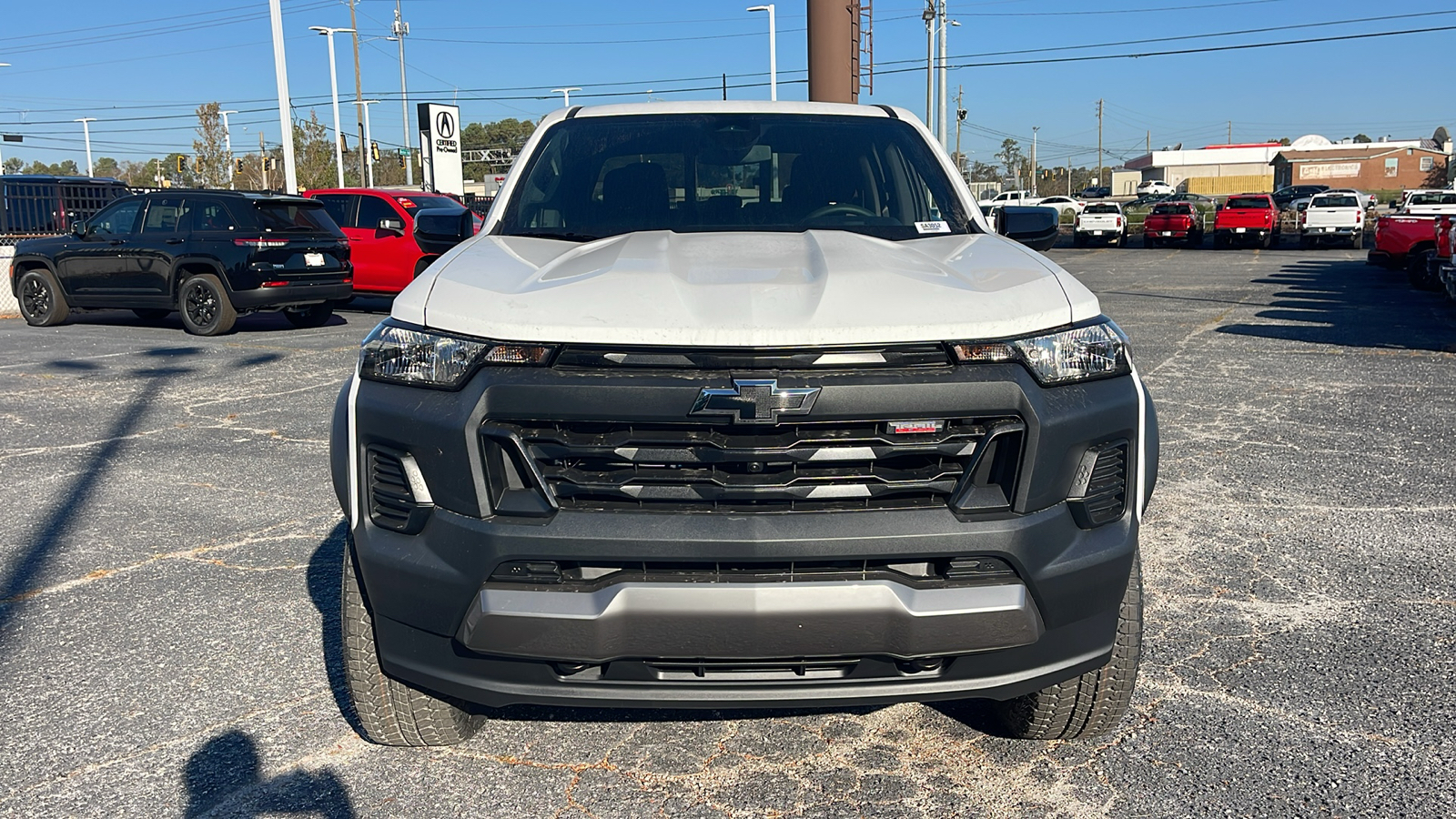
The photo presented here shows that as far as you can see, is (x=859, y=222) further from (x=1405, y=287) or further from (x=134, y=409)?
(x=1405, y=287)

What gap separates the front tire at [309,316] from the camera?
14914mm

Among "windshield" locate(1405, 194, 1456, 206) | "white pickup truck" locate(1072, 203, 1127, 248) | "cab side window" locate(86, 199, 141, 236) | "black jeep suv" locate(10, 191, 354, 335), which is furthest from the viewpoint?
"white pickup truck" locate(1072, 203, 1127, 248)

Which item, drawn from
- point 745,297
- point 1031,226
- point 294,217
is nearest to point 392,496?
point 745,297

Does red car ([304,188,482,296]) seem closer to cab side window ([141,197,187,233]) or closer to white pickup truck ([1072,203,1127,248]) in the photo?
cab side window ([141,197,187,233])

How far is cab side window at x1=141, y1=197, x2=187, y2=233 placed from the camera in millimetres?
13727

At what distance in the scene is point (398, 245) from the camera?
52.6ft

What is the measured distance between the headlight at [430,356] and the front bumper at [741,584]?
5 centimetres

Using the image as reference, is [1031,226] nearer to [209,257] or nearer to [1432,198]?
[209,257]

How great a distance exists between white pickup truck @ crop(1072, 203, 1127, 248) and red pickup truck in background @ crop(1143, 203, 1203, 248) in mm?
992

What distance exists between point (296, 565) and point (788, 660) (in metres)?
3.02

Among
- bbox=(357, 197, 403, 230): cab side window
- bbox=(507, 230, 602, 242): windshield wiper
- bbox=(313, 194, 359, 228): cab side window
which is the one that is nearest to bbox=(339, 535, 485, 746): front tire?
bbox=(507, 230, 602, 242): windshield wiper

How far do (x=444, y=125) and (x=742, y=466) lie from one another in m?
20.5

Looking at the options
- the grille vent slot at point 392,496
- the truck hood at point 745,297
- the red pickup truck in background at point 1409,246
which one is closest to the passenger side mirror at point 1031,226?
the truck hood at point 745,297

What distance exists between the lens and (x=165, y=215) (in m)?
13.8
